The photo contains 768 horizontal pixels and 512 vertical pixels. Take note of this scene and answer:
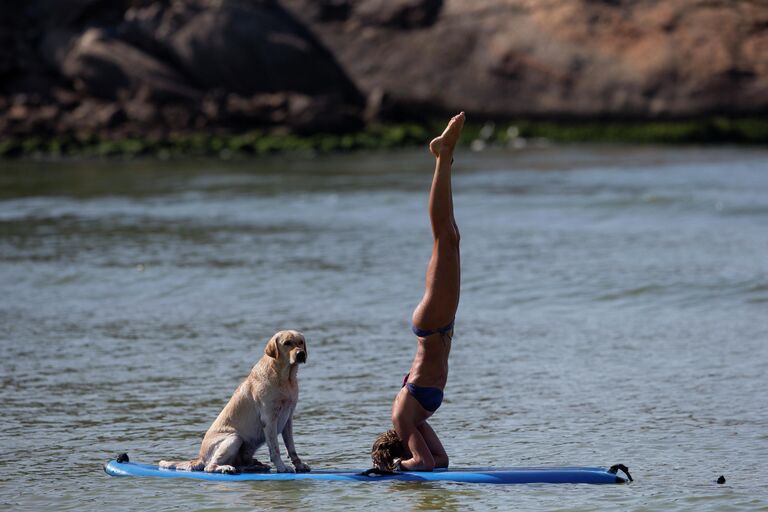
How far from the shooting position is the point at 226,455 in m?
9.59

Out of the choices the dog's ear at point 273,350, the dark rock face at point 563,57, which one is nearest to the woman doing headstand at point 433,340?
the dog's ear at point 273,350

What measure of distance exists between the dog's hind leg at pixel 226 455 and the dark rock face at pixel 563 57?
103 ft

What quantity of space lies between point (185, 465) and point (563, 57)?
105ft

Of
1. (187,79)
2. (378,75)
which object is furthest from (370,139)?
(187,79)

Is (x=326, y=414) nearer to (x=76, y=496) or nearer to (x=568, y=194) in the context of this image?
(x=76, y=496)

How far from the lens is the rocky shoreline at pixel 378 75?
1550 inches

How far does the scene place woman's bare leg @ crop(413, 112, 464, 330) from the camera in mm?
9266

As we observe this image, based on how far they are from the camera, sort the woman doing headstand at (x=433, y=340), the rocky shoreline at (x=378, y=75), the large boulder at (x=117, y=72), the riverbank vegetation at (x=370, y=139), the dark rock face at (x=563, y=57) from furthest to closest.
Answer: the large boulder at (x=117, y=72), the rocky shoreline at (x=378, y=75), the dark rock face at (x=563, y=57), the riverbank vegetation at (x=370, y=139), the woman doing headstand at (x=433, y=340)

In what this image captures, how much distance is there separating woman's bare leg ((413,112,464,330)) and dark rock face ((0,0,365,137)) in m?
31.3

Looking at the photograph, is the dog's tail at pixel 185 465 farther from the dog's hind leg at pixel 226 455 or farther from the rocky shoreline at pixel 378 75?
the rocky shoreline at pixel 378 75

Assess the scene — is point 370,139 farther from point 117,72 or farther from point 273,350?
point 273,350

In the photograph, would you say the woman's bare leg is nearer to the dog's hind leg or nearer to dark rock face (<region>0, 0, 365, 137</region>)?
the dog's hind leg

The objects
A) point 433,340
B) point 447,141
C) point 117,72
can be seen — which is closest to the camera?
point 447,141

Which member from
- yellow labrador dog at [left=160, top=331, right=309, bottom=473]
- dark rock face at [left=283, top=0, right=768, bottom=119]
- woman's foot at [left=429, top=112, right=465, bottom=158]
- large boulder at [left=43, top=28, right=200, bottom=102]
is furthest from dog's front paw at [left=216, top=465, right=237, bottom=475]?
large boulder at [left=43, top=28, right=200, bottom=102]
